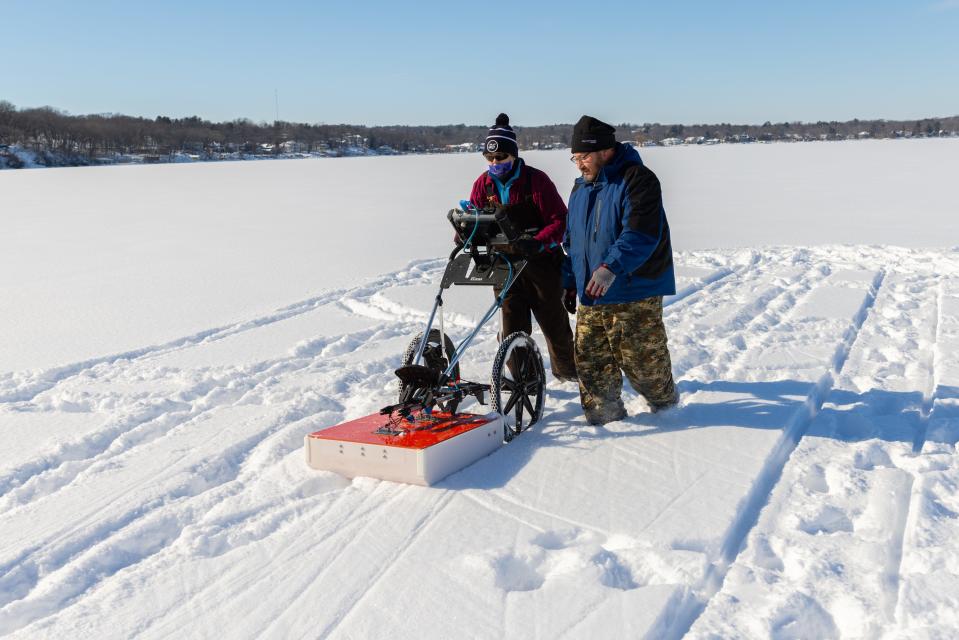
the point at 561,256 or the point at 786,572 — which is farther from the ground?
the point at 561,256

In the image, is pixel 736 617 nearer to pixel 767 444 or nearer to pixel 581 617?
pixel 581 617

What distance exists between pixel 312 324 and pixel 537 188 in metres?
3.28

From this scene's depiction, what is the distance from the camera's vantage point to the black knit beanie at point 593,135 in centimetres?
417

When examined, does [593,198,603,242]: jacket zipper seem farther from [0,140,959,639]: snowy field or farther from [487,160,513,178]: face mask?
[0,140,959,639]: snowy field

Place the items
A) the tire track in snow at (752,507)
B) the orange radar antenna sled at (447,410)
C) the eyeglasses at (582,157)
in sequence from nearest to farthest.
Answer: the tire track in snow at (752,507), the orange radar antenna sled at (447,410), the eyeglasses at (582,157)

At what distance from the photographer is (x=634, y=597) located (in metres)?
2.74

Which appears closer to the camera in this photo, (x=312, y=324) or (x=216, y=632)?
(x=216, y=632)

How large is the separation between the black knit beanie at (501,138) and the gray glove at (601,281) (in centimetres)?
104

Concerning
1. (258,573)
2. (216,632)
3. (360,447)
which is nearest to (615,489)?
(360,447)

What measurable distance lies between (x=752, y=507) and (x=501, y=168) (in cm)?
Answer: 242

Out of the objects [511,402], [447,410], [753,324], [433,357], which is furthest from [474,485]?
[753,324]

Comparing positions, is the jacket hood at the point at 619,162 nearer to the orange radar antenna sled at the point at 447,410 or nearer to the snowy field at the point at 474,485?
the orange radar antenna sled at the point at 447,410

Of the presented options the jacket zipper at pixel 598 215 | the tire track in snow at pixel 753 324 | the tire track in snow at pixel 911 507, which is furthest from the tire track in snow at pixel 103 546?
the tire track in snow at pixel 753 324

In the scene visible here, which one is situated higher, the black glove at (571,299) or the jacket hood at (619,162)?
the jacket hood at (619,162)
